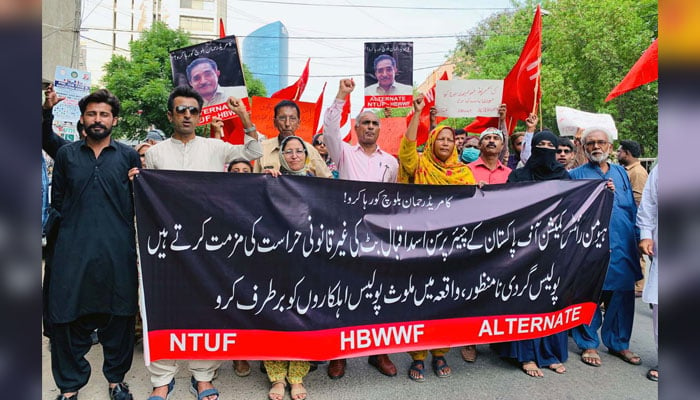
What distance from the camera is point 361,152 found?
12.7 feet

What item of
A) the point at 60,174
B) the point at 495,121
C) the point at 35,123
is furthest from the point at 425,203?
the point at 495,121

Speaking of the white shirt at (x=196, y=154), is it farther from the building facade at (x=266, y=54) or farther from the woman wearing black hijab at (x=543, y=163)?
the building facade at (x=266, y=54)

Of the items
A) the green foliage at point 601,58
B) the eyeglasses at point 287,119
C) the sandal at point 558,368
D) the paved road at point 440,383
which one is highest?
the green foliage at point 601,58

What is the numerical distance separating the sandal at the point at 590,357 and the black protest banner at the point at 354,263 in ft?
1.00

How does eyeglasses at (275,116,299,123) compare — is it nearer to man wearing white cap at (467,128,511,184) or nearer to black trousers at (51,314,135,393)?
man wearing white cap at (467,128,511,184)

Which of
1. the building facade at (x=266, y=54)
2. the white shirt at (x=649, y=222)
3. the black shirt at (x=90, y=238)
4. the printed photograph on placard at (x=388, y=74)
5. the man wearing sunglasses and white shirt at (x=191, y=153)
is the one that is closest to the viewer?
the black shirt at (x=90, y=238)

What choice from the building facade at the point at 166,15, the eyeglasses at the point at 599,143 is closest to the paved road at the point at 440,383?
the eyeglasses at the point at 599,143

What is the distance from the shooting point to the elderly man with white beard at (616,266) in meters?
3.83

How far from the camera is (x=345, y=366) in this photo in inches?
137

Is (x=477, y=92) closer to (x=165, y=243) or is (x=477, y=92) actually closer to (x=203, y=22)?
(x=165, y=243)

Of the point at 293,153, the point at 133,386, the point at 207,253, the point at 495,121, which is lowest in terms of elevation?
the point at 133,386

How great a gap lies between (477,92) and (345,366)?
3202 mm

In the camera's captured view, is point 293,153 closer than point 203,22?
Yes

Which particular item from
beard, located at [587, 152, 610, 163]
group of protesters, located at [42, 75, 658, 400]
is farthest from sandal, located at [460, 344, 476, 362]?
beard, located at [587, 152, 610, 163]
